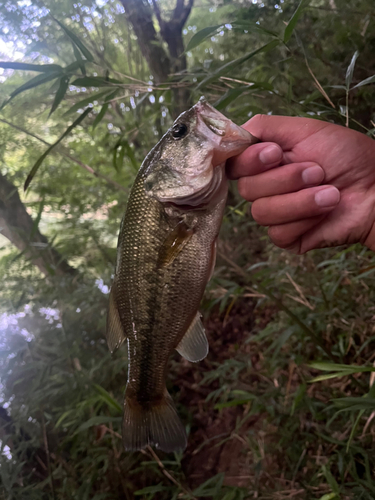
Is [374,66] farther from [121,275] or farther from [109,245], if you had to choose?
[109,245]

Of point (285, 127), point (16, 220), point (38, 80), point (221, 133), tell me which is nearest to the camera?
point (221, 133)

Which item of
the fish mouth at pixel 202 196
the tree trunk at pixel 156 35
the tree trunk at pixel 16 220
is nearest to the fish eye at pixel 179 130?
the fish mouth at pixel 202 196

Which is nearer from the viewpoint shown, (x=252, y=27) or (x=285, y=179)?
(x=285, y=179)

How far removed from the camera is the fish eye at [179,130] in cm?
88

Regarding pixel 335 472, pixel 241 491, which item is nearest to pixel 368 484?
pixel 335 472

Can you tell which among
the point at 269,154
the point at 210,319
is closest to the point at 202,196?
the point at 269,154

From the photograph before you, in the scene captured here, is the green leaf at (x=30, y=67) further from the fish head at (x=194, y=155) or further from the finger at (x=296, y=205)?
the finger at (x=296, y=205)

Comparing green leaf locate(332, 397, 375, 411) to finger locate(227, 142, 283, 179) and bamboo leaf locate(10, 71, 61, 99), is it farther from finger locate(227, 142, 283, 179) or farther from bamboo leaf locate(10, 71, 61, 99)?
bamboo leaf locate(10, 71, 61, 99)

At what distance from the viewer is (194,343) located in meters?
1.05

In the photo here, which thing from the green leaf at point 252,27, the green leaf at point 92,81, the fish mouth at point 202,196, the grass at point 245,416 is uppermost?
the green leaf at point 92,81

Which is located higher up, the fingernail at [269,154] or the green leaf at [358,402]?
the fingernail at [269,154]

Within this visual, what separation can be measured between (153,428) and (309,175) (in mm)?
1046

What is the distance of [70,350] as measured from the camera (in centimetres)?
183

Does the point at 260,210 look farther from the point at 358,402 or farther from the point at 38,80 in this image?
the point at 38,80
